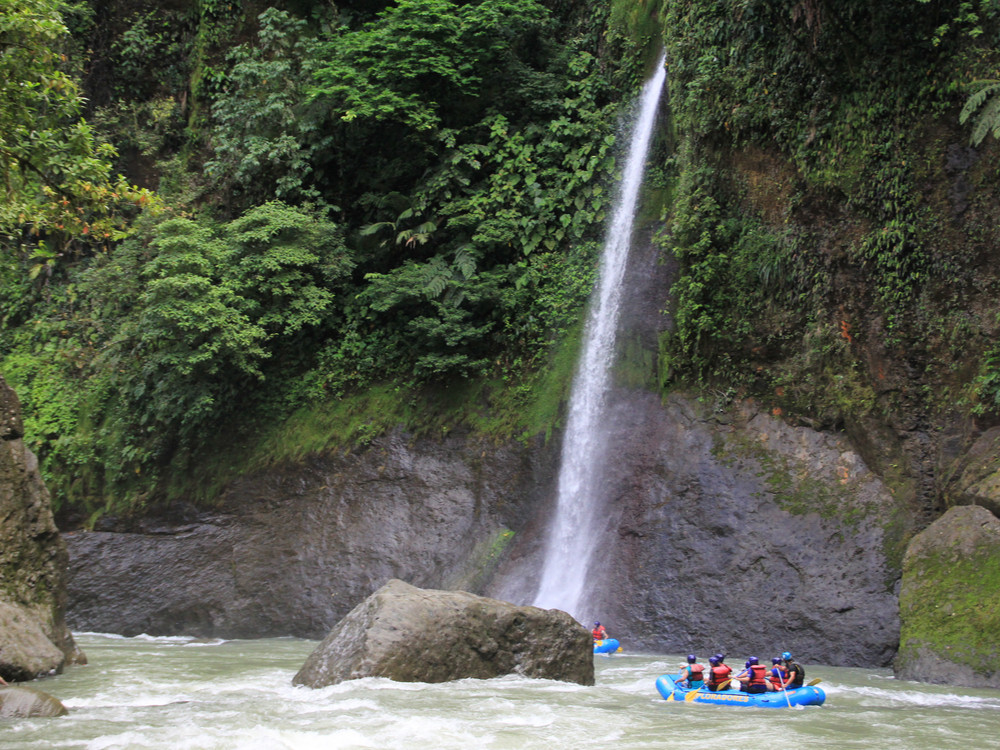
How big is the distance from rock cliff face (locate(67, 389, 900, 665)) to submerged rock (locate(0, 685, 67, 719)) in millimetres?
6970

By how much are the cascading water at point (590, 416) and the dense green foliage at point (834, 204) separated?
1.36m

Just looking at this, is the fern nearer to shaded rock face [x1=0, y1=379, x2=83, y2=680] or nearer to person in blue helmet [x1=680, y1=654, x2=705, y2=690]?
person in blue helmet [x1=680, y1=654, x2=705, y2=690]

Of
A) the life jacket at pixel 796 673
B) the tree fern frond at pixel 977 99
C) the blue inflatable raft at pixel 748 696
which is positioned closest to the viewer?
the blue inflatable raft at pixel 748 696

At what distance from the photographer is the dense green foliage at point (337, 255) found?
15695mm

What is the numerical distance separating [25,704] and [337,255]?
11140 millimetres

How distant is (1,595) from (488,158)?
38.6 feet

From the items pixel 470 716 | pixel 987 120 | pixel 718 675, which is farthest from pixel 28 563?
pixel 987 120

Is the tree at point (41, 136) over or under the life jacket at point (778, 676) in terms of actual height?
over

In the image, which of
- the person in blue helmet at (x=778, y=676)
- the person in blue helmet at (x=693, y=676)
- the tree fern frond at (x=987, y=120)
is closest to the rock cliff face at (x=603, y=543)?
the person in blue helmet at (x=778, y=676)

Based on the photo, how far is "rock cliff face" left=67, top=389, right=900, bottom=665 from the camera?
36.4 ft

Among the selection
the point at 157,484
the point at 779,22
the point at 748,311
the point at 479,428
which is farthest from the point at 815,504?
the point at 157,484

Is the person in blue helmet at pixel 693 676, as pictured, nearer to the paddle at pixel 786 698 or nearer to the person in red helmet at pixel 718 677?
the person in red helmet at pixel 718 677

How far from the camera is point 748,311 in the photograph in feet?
43.2

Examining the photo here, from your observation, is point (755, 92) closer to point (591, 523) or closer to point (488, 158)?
point (488, 158)
